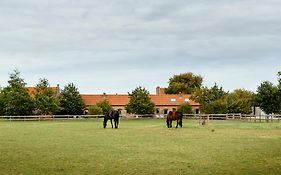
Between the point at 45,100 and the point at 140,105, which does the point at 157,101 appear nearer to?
the point at 140,105

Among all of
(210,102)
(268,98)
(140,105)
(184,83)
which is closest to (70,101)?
(140,105)

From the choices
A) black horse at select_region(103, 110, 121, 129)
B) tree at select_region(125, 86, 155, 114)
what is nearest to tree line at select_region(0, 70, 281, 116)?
tree at select_region(125, 86, 155, 114)

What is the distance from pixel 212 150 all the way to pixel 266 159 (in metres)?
3.28

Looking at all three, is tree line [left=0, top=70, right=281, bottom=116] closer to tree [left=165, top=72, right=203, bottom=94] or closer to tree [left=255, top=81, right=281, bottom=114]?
tree [left=255, top=81, right=281, bottom=114]

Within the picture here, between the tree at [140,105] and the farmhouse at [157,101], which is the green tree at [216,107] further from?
the farmhouse at [157,101]

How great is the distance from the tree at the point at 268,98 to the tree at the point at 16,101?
37166mm

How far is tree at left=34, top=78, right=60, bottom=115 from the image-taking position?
72.8 metres

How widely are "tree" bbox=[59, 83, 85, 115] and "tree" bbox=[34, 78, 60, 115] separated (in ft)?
14.4

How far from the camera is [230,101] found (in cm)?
6969

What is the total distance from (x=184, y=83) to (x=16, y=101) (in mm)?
50168

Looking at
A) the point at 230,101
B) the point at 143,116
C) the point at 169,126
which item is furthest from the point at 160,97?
the point at 169,126

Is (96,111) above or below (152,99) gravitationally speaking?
below

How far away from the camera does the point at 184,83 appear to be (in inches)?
4382

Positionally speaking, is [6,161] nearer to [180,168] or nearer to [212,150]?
[180,168]
